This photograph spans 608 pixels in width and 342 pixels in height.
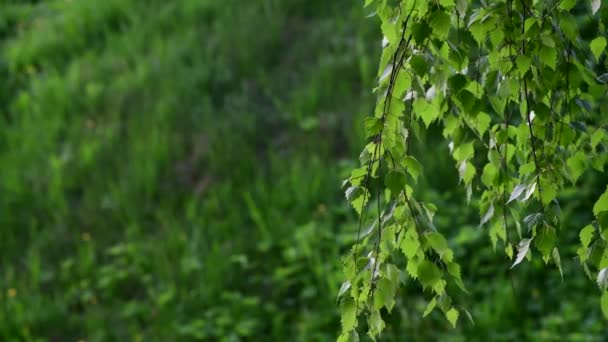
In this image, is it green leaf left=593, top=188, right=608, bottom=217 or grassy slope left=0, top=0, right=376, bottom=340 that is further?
grassy slope left=0, top=0, right=376, bottom=340

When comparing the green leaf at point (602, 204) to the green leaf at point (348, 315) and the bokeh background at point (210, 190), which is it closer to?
the green leaf at point (348, 315)

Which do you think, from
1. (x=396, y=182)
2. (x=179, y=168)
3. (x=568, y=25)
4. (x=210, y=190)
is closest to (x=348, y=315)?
(x=396, y=182)

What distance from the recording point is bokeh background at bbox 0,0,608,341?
16.8ft

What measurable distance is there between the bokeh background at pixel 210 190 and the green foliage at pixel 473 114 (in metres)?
1.77

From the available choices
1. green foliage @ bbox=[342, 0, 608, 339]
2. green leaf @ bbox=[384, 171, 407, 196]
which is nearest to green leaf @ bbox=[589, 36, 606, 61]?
green foliage @ bbox=[342, 0, 608, 339]

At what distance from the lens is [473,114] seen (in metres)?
2.14

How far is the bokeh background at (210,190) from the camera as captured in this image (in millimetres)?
5105

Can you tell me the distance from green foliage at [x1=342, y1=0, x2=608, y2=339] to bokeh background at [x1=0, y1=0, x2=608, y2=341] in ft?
5.82

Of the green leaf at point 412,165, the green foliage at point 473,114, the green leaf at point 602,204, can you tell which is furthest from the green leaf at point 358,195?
the green leaf at point 602,204

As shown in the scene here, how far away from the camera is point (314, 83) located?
6.72 m

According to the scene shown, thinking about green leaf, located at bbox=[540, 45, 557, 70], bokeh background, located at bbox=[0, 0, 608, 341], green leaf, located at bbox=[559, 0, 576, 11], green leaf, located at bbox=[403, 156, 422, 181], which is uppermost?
green leaf, located at bbox=[559, 0, 576, 11]

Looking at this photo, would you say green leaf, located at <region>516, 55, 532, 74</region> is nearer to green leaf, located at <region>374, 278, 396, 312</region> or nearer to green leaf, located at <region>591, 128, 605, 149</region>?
green leaf, located at <region>591, 128, 605, 149</region>

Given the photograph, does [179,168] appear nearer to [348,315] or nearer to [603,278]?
[348,315]

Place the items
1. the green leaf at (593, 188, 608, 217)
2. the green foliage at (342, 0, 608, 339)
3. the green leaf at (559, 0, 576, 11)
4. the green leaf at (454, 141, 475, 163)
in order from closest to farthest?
the green leaf at (593, 188, 608, 217) → the green foliage at (342, 0, 608, 339) → the green leaf at (559, 0, 576, 11) → the green leaf at (454, 141, 475, 163)
